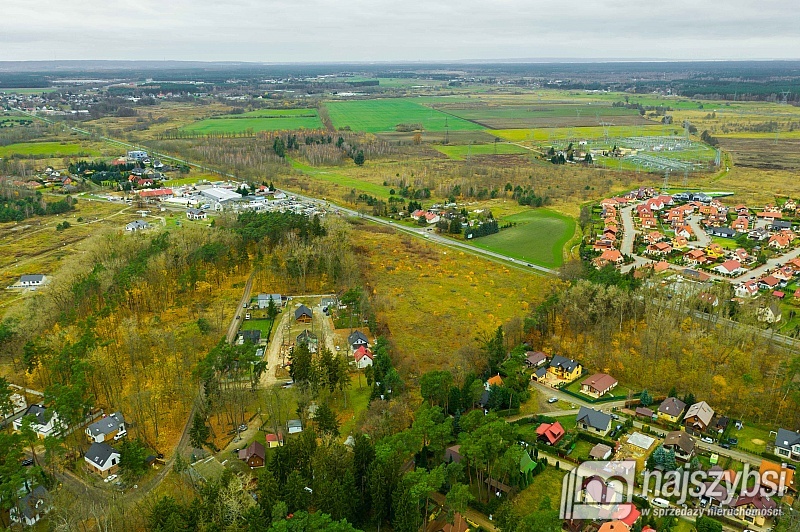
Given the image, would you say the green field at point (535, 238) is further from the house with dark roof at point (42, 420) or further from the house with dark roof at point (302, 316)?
the house with dark roof at point (42, 420)

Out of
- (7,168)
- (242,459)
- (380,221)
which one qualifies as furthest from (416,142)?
(242,459)

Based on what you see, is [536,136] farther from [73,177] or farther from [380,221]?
[73,177]

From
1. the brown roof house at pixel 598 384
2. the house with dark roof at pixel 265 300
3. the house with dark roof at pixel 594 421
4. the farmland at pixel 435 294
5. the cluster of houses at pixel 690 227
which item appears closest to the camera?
the house with dark roof at pixel 594 421

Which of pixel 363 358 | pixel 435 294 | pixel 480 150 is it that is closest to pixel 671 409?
pixel 363 358

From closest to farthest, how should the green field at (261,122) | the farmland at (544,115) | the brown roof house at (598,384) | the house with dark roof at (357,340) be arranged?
the brown roof house at (598,384) → the house with dark roof at (357,340) → the green field at (261,122) → the farmland at (544,115)

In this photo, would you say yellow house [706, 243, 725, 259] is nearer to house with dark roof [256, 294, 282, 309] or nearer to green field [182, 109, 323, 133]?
house with dark roof [256, 294, 282, 309]

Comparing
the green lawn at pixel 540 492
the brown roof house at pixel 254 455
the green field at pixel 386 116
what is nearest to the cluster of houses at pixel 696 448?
the green lawn at pixel 540 492

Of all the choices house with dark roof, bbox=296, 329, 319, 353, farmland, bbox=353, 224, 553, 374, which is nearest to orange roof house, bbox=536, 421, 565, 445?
farmland, bbox=353, 224, 553, 374
